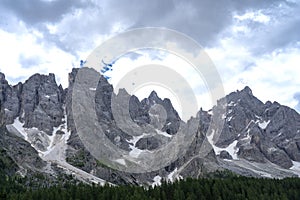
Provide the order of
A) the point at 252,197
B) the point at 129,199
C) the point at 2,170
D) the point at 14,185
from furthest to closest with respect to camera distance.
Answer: the point at 2,170 → the point at 14,185 → the point at 252,197 → the point at 129,199

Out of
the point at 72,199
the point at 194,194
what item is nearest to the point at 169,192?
the point at 194,194

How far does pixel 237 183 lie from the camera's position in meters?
137

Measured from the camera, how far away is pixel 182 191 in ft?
399

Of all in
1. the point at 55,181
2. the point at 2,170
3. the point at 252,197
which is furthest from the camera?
the point at 55,181

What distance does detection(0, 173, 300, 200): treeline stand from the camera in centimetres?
11500

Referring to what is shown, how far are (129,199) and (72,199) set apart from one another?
20992mm

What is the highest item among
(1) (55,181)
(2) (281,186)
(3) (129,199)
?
(1) (55,181)

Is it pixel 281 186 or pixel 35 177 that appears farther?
pixel 35 177

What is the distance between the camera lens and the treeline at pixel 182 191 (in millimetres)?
115000

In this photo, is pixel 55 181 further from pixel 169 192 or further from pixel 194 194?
pixel 194 194

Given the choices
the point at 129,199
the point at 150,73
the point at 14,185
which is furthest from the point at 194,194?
the point at 14,185

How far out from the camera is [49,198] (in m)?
112

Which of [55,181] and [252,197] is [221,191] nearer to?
[252,197]

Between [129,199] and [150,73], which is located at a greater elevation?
[150,73]
